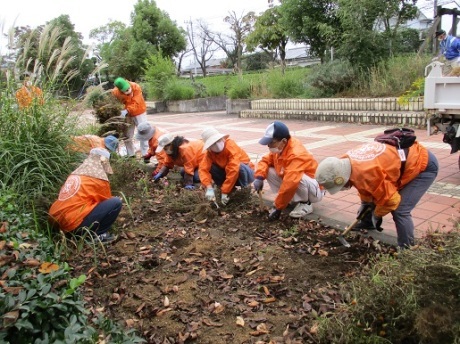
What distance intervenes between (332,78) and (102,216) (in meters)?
9.22

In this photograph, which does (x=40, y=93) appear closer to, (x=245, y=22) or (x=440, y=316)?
(x=440, y=316)

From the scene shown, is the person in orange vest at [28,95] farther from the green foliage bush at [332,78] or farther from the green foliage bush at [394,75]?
the green foliage bush at [332,78]

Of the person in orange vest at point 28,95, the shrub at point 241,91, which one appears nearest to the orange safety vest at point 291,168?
the person in orange vest at point 28,95

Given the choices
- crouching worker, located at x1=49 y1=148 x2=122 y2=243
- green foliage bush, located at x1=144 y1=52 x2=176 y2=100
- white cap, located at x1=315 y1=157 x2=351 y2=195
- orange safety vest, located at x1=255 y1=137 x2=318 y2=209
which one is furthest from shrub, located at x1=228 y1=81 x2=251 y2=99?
white cap, located at x1=315 y1=157 x2=351 y2=195

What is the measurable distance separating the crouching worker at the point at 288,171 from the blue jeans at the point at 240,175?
307mm

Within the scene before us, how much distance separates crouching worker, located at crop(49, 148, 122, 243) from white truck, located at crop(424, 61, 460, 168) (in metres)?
3.80

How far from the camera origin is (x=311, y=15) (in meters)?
13.2

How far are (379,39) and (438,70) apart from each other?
6.40m

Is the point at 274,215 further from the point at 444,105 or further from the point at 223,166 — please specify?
the point at 444,105

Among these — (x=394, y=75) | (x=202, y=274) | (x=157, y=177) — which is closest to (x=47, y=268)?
(x=202, y=274)

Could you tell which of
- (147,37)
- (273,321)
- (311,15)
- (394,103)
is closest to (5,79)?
(273,321)

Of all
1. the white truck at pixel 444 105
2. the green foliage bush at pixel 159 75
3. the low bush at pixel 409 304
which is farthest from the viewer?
the green foliage bush at pixel 159 75

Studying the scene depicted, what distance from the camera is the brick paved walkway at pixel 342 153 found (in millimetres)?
3533

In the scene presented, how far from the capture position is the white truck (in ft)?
14.8
